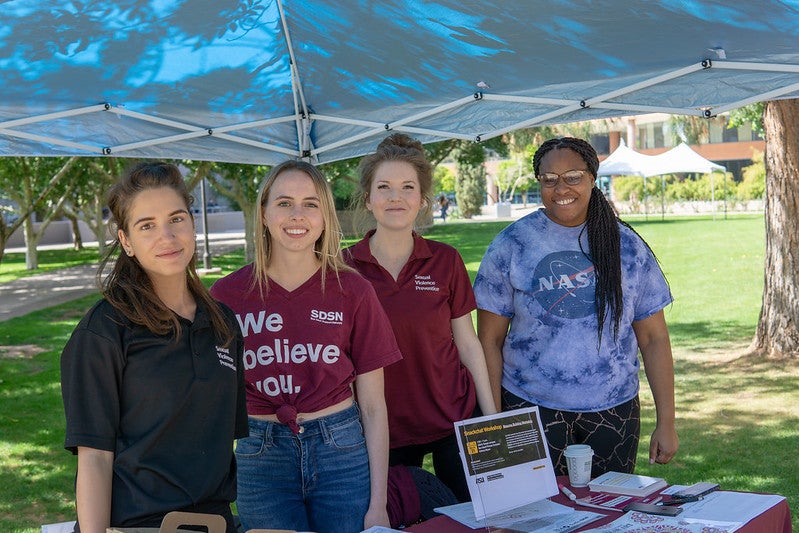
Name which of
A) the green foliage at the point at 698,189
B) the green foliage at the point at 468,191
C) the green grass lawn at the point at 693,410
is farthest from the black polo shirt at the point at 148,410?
the green foliage at the point at 468,191

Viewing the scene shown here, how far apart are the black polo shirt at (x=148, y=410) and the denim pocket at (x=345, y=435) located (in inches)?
19.2

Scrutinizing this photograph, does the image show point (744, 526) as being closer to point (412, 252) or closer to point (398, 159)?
point (412, 252)

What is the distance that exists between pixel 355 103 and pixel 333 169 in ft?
73.2

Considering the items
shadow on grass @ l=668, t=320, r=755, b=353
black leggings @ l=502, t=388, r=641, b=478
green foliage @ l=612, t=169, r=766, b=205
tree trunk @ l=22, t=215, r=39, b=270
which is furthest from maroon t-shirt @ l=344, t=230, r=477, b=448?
green foliage @ l=612, t=169, r=766, b=205

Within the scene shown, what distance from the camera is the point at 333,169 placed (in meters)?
27.6

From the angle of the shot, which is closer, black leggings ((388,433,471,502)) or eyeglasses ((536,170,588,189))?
eyeglasses ((536,170,588,189))

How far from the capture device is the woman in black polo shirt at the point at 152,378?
2.39 m

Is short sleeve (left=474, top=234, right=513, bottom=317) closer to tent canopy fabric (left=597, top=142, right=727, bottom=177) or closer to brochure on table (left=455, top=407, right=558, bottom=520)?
brochure on table (left=455, top=407, right=558, bottom=520)

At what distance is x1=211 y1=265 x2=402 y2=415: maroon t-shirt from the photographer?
301 cm

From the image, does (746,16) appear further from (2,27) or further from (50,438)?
(50,438)

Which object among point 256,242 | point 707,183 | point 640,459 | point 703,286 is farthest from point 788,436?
point 707,183

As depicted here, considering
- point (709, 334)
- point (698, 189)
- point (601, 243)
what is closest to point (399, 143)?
point (601, 243)

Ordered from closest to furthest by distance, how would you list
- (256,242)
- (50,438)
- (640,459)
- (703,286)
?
(256,242), (640,459), (50,438), (703,286)

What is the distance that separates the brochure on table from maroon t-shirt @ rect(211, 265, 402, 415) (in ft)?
1.42
